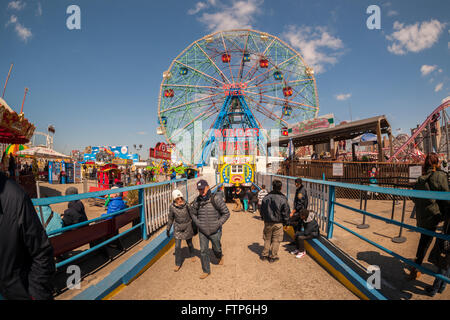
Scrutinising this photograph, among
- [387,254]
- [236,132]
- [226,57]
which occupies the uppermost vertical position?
[226,57]

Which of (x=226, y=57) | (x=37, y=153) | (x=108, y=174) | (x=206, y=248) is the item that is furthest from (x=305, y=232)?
(x=226, y=57)

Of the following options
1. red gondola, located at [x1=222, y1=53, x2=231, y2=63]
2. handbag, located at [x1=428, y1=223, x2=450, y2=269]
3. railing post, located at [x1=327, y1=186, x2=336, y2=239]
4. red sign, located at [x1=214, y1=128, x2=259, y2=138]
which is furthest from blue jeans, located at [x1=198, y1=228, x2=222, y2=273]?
red gondola, located at [x1=222, y1=53, x2=231, y2=63]

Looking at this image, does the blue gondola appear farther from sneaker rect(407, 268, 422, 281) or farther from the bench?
sneaker rect(407, 268, 422, 281)

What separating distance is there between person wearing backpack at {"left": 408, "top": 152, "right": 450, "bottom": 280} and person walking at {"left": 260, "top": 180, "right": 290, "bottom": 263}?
181cm

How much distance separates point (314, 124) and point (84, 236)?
22595 millimetres

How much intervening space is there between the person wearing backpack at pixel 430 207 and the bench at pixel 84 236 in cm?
511

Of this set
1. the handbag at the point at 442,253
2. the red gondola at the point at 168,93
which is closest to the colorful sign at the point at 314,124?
the red gondola at the point at 168,93

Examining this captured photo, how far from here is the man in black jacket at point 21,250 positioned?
141 cm

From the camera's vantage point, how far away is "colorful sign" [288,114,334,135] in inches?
839

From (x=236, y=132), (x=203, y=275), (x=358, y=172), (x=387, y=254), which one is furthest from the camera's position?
(x=236, y=132)

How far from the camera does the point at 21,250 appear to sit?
4.85 ft

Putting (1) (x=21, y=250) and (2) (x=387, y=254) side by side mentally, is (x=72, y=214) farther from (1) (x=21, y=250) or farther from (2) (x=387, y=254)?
(2) (x=387, y=254)
